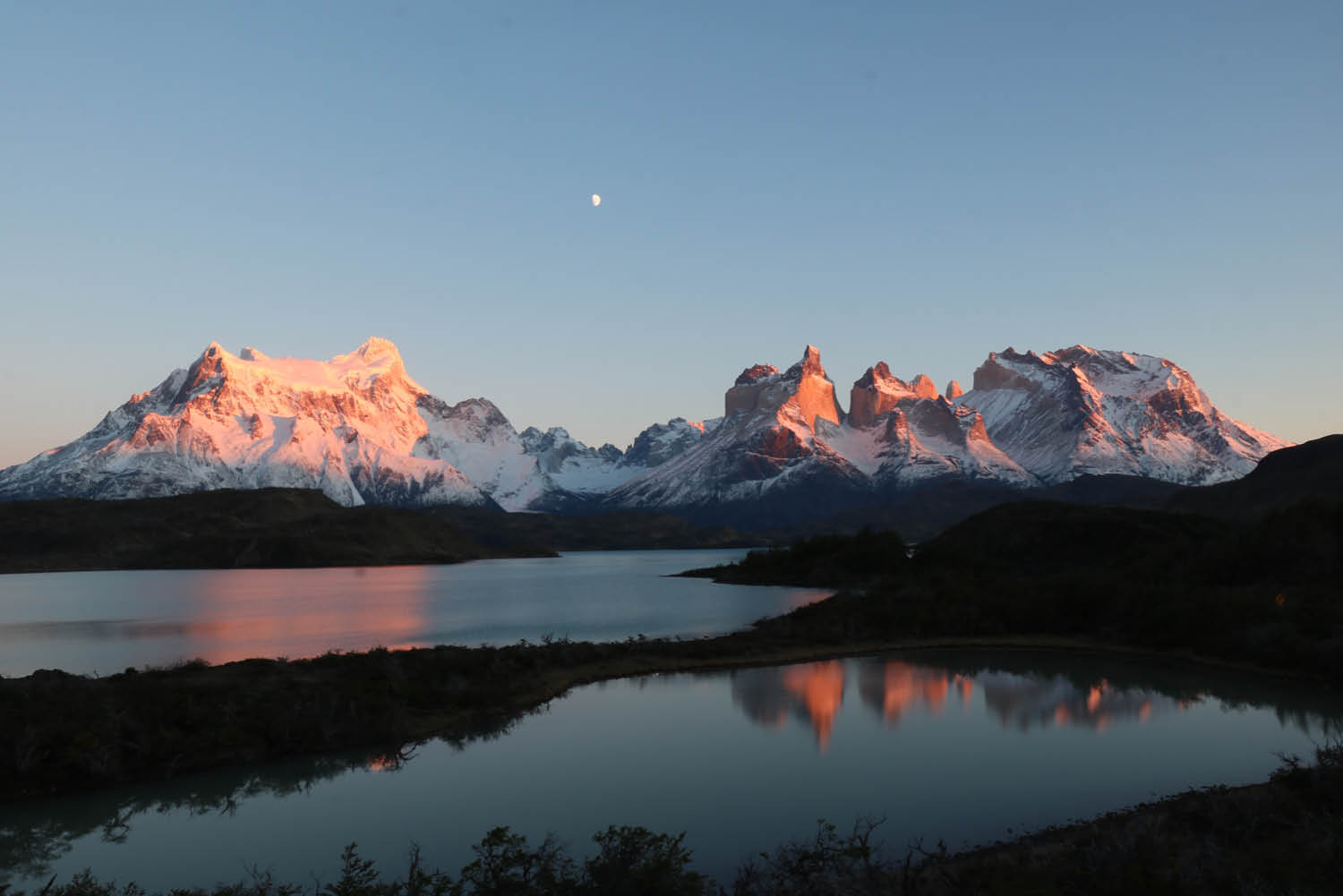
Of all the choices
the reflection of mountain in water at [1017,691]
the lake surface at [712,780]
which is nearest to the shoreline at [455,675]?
the lake surface at [712,780]

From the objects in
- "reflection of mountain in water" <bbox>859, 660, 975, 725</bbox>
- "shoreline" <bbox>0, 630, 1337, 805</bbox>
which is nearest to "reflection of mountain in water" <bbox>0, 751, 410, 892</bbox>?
"shoreline" <bbox>0, 630, 1337, 805</bbox>

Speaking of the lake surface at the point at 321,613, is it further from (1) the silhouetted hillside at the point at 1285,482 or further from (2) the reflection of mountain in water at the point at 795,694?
(1) the silhouetted hillside at the point at 1285,482

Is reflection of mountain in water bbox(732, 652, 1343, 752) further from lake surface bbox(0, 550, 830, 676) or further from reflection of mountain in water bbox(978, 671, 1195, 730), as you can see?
lake surface bbox(0, 550, 830, 676)

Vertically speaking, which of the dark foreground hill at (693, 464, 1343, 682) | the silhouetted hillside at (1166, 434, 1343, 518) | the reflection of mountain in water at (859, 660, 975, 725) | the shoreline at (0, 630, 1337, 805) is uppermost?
the silhouetted hillside at (1166, 434, 1343, 518)

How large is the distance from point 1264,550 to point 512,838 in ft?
265

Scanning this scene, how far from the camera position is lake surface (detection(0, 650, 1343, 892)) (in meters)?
25.1

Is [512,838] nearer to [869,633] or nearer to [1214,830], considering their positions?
[1214,830]

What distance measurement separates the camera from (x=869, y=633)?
67.9 metres

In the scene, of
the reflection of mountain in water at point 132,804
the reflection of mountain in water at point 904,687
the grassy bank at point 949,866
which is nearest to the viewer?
the grassy bank at point 949,866

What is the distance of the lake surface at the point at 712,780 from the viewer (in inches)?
987

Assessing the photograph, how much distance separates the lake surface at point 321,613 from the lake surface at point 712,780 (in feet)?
97.2

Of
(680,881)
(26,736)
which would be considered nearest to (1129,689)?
(680,881)

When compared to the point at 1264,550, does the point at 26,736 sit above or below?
below

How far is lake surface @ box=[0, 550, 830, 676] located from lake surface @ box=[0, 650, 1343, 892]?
2964 centimetres
